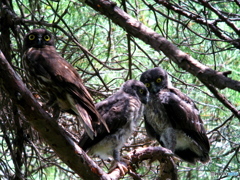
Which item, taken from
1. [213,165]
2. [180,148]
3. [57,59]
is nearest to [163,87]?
[180,148]

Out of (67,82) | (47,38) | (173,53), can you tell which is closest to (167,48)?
(173,53)

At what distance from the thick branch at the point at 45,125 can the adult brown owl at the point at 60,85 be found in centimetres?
30

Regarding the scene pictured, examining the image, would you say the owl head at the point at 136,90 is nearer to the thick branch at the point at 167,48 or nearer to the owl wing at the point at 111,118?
the owl wing at the point at 111,118

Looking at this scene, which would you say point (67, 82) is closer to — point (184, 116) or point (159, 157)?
point (159, 157)

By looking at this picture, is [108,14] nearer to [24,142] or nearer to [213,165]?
[24,142]

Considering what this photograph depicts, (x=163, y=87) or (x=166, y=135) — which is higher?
(x=163, y=87)

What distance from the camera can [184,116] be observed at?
4.49 meters

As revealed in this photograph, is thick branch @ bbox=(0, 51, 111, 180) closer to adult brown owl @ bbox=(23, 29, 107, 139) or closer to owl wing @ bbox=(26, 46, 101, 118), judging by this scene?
adult brown owl @ bbox=(23, 29, 107, 139)

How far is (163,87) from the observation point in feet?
15.7

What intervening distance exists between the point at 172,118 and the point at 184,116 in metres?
0.16

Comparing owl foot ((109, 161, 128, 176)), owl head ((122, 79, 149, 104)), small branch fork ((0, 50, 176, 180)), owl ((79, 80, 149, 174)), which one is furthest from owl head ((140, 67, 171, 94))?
small branch fork ((0, 50, 176, 180))

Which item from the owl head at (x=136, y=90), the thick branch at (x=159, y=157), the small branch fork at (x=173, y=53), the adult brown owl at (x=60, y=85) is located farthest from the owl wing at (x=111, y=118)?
the small branch fork at (x=173, y=53)

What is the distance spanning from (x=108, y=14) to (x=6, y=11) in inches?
39.2

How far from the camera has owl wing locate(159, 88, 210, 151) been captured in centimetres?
450
